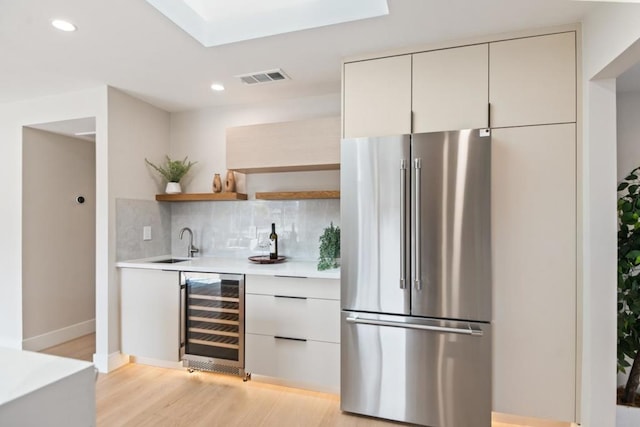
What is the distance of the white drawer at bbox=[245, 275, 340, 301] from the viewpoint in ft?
8.13

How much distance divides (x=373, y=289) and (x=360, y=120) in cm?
118

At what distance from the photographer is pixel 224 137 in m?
3.60

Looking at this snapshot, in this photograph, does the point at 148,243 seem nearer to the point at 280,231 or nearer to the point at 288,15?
the point at 280,231

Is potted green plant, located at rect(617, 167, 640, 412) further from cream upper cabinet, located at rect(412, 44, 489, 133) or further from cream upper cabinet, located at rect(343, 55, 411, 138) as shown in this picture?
cream upper cabinet, located at rect(343, 55, 411, 138)

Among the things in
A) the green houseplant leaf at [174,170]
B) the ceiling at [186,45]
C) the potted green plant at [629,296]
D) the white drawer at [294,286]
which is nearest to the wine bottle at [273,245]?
the white drawer at [294,286]

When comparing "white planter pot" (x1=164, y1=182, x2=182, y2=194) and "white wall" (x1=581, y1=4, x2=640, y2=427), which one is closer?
"white wall" (x1=581, y1=4, x2=640, y2=427)

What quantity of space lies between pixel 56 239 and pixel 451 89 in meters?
4.10

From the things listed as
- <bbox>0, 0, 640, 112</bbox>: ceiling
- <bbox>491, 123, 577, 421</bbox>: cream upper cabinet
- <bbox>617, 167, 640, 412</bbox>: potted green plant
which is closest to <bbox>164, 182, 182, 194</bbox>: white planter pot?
<bbox>0, 0, 640, 112</bbox>: ceiling

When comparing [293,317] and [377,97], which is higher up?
[377,97]

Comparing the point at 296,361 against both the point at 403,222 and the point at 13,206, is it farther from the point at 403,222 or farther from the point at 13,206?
the point at 13,206

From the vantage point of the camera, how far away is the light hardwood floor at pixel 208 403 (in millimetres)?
2248

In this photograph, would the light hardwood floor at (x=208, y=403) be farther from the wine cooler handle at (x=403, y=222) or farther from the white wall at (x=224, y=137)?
the white wall at (x=224, y=137)

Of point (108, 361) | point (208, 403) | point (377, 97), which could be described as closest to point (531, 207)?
point (377, 97)

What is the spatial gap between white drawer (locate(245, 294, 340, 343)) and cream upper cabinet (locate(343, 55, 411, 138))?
127cm
